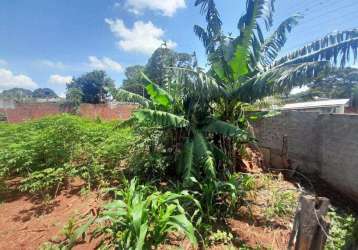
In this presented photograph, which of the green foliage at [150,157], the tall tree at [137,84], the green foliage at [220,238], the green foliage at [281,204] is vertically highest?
the tall tree at [137,84]

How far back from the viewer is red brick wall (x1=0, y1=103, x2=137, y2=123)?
1623 cm

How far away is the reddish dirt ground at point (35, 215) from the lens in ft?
10.8

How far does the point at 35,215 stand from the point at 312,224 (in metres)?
4.04

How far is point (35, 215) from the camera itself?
3.92 metres

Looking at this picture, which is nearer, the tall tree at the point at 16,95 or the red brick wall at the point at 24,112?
the red brick wall at the point at 24,112

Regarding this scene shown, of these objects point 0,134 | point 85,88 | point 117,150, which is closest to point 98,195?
point 117,150

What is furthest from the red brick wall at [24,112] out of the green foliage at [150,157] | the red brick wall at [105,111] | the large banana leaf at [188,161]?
the large banana leaf at [188,161]

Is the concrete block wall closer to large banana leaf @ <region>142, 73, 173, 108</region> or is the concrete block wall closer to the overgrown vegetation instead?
the overgrown vegetation

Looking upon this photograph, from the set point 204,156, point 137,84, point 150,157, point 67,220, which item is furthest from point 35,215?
point 137,84

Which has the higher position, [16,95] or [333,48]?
[16,95]

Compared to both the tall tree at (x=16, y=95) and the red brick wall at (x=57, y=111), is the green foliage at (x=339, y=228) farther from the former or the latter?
the tall tree at (x=16, y=95)

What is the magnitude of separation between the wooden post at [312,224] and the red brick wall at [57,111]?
1474cm

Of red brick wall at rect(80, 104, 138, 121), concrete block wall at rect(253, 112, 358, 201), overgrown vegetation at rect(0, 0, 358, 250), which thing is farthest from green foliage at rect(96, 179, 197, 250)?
red brick wall at rect(80, 104, 138, 121)

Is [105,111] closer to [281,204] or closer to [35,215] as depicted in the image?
[35,215]
